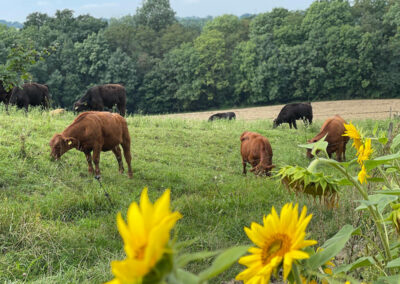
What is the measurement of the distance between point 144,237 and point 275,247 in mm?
411

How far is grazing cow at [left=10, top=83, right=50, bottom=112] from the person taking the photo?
13805mm

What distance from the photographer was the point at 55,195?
5.73 m

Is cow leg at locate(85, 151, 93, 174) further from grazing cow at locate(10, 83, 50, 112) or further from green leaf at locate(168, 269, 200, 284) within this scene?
grazing cow at locate(10, 83, 50, 112)

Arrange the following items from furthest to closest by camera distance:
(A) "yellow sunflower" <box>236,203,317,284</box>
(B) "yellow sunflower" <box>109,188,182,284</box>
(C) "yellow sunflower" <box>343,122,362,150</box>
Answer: (C) "yellow sunflower" <box>343,122,362,150</box> → (A) "yellow sunflower" <box>236,203,317,284</box> → (B) "yellow sunflower" <box>109,188,182,284</box>

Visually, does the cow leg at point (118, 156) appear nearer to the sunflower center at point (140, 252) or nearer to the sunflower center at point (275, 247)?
the sunflower center at point (275, 247)

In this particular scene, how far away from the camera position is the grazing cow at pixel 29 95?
13805 mm

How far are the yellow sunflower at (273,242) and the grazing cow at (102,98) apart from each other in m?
15.0

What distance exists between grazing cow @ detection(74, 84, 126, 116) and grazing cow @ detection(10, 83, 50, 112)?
1157 mm

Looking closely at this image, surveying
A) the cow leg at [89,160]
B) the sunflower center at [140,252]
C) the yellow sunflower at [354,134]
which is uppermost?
the sunflower center at [140,252]

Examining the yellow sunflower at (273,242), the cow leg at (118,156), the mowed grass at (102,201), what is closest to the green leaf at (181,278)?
the yellow sunflower at (273,242)

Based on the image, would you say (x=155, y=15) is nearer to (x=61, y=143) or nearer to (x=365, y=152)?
(x=61, y=143)

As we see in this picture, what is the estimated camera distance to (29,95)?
14.5 m

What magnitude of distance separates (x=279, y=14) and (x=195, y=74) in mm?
11698

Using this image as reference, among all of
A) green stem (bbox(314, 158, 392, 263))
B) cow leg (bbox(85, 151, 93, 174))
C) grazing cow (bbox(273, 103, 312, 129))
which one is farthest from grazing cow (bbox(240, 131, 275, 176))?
grazing cow (bbox(273, 103, 312, 129))
